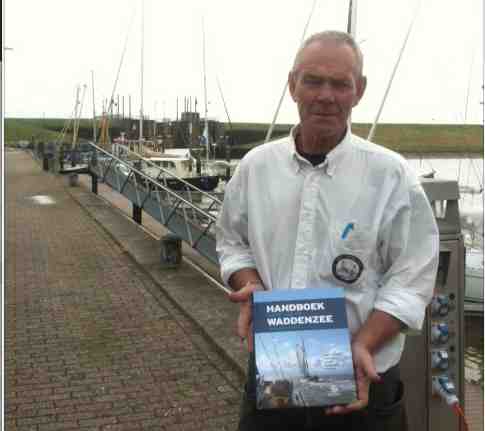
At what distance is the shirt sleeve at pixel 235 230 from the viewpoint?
203cm

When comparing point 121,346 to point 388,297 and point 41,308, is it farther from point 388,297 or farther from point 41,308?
point 388,297

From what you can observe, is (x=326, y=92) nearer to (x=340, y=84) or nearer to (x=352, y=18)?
(x=340, y=84)

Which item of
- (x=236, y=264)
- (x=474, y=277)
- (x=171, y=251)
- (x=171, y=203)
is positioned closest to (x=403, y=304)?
(x=236, y=264)

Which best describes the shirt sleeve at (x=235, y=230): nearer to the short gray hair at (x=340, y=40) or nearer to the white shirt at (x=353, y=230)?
the white shirt at (x=353, y=230)

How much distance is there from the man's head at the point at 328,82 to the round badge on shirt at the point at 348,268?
36 cm

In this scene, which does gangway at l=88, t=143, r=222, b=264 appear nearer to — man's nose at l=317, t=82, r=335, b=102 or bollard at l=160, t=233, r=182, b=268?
bollard at l=160, t=233, r=182, b=268

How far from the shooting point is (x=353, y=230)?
1.81 metres

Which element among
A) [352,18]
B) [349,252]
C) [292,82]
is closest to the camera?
[349,252]

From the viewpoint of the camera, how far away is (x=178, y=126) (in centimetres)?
5906

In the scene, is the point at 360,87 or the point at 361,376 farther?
the point at 360,87

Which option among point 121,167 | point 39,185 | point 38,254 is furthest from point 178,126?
point 38,254

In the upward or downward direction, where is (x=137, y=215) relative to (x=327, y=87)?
downward

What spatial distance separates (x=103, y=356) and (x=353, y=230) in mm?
4241

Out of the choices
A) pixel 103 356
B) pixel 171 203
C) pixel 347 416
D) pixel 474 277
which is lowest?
pixel 474 277
